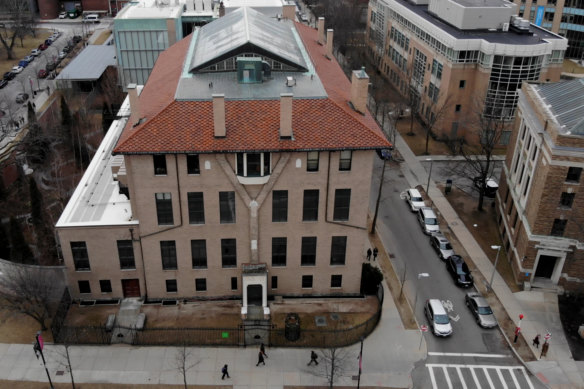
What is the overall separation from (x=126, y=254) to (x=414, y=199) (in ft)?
111

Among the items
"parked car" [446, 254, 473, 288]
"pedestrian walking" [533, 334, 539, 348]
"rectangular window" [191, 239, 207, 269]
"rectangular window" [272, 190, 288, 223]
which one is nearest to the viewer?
"pedestrian walking" [533, 334, 539, 348]

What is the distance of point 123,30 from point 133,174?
5105 centimetres

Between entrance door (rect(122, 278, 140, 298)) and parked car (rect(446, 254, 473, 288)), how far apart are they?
29.1 m

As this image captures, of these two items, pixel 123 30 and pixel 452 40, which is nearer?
pixel 452 40

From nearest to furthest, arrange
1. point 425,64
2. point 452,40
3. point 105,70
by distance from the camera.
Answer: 1. point 452,40
2. point 425,64
3. point 105,70

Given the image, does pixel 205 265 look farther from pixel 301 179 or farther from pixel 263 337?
pixel 301 179

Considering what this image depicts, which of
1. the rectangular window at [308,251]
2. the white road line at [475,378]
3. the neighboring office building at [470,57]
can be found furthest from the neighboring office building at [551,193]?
the neighboring office building at [470,57]

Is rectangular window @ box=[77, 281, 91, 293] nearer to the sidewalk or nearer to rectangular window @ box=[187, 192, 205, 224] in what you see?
rectangular window @ box=[187, 192, 205, 224]

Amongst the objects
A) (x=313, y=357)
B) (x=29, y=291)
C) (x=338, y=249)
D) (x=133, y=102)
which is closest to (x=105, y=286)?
(x=29, y=291)

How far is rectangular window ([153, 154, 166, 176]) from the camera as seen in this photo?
40719 millimetres

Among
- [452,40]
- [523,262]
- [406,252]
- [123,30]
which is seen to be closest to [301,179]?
[406,252]

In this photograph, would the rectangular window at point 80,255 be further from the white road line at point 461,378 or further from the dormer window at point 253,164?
the white road line at point 461,378

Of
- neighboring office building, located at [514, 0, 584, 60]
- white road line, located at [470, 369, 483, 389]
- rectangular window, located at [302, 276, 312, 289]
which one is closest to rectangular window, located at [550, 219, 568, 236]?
white road line, located at [470, 369, 483, 389]

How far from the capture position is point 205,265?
149 ft
